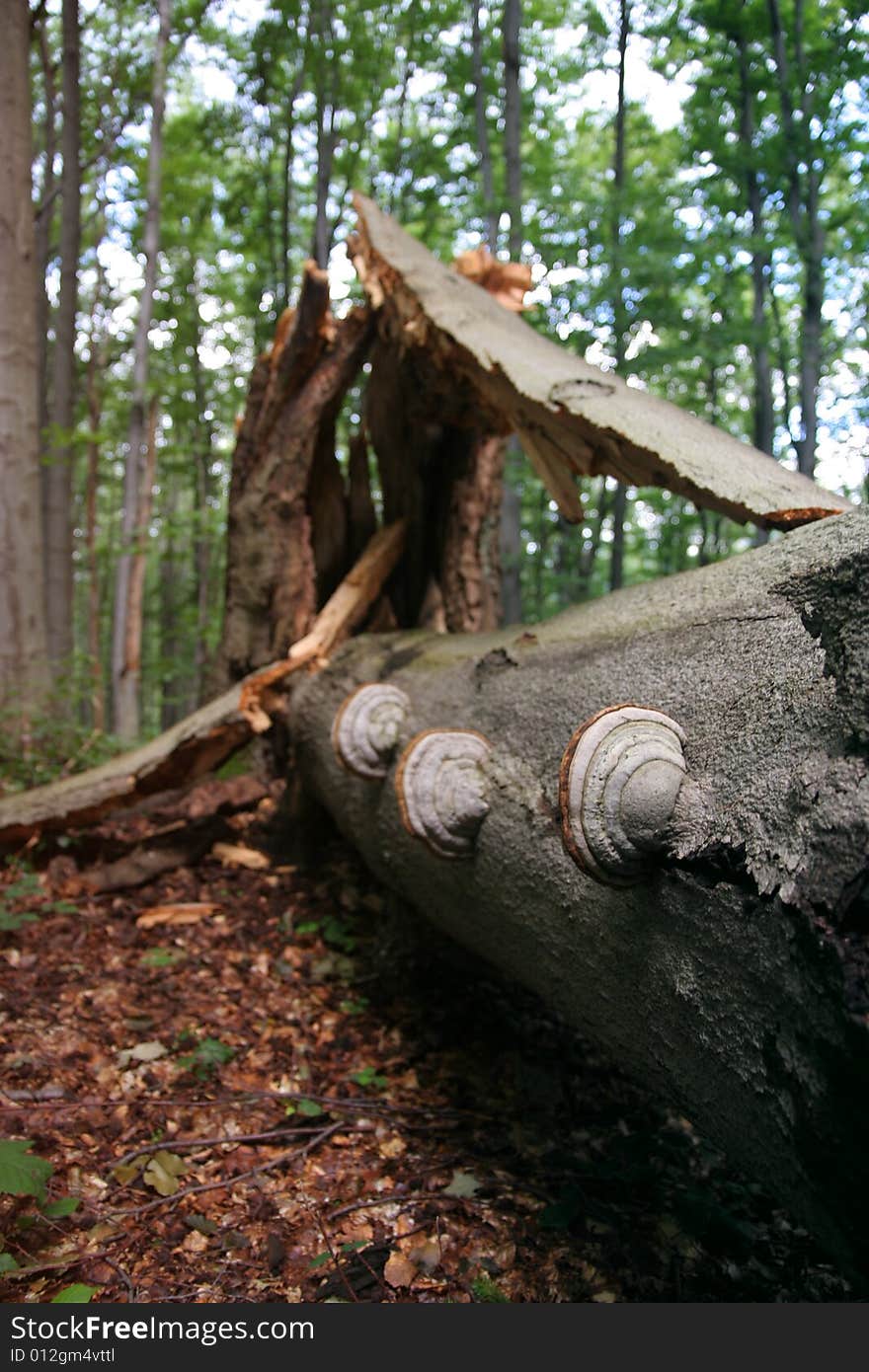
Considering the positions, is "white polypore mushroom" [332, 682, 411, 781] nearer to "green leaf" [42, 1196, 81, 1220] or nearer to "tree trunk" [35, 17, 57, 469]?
"green leaf" [42, 1196, 81, 1220]

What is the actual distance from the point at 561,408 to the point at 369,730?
4.24 feet

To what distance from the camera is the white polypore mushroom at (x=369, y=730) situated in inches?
107

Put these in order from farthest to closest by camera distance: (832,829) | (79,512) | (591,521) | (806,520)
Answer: (79,512)
(591,521)
(806,520)
(832,829)

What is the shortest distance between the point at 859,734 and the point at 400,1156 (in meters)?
1.74

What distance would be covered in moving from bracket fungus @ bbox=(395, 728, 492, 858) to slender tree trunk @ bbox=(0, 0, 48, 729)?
12.1 ft

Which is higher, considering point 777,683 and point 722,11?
point 722,11

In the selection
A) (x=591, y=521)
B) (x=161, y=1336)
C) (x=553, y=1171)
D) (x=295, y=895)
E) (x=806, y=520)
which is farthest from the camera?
(x=591, y=521)

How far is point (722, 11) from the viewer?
5203 mm

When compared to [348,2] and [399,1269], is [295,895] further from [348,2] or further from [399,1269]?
[348,2]

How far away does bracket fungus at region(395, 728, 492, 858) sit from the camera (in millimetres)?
2158

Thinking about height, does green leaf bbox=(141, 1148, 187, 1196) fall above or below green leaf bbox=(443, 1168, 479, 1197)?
above

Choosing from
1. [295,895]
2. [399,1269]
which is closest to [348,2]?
[295,895]

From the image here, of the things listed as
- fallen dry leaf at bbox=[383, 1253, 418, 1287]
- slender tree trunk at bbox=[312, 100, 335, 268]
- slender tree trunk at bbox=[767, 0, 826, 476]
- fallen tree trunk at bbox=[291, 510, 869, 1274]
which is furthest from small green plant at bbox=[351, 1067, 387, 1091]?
slender tree trunk at bbox=[312, 100, 335, 268]

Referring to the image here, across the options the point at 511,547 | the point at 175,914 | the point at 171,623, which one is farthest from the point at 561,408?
the point at 171,623
